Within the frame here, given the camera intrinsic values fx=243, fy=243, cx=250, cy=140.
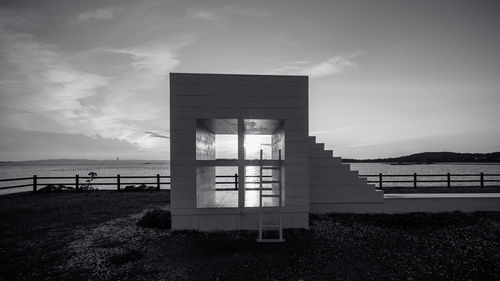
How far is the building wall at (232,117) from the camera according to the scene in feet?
22.8

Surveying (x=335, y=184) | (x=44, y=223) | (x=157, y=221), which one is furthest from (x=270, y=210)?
(x=44, y=223)

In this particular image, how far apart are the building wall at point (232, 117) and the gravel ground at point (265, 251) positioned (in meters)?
0.49

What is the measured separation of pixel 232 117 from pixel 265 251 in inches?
143

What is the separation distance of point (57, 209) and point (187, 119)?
7796 mm

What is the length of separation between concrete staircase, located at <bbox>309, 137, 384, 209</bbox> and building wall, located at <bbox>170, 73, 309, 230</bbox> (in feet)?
6.14

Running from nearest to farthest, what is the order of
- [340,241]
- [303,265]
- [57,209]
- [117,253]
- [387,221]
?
[303,265] → [117,253] → [340,241] → [387,221] → [57,209]

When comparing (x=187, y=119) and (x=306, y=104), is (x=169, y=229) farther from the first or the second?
(x=306, y=104)

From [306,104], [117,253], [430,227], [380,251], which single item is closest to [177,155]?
[117,253]

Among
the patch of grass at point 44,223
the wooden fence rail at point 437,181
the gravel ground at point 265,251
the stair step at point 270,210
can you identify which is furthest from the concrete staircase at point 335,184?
the patch of grass at point 44,223

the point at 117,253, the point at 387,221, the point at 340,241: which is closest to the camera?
the point at 117,253

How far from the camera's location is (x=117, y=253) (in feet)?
18.2

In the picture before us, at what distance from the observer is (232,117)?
23.1ft

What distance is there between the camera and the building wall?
694cm

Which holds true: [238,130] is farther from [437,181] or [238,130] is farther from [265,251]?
[437,181]
